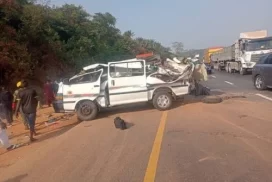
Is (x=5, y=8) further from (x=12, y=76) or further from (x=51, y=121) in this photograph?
(x=51, y=121)

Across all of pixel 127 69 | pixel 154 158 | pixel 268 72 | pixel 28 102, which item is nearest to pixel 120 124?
pixel 28 102

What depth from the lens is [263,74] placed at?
1571 centimetres

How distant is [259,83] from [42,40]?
13.3m

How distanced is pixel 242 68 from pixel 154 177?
25132 mm

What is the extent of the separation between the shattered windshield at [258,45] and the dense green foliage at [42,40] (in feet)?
32.1

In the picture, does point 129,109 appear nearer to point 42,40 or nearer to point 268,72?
point 268,72

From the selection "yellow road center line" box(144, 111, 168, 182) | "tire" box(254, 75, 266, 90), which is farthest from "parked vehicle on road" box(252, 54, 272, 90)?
"yellow road center line" box(144, 111, 168, 182)

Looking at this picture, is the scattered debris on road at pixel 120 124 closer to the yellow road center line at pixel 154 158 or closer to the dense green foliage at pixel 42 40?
the yellow road center line at pixel 154 158

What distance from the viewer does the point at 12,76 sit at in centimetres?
1870

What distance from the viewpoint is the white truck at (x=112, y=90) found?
11852mm

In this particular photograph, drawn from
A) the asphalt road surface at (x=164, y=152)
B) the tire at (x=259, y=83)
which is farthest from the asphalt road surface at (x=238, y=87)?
the asphalt road surface at (x=164, y=152)

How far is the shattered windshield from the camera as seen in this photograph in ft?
88.4

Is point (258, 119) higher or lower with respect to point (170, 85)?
lower

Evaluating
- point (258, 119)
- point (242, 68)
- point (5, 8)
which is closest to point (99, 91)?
point (258, 119)
